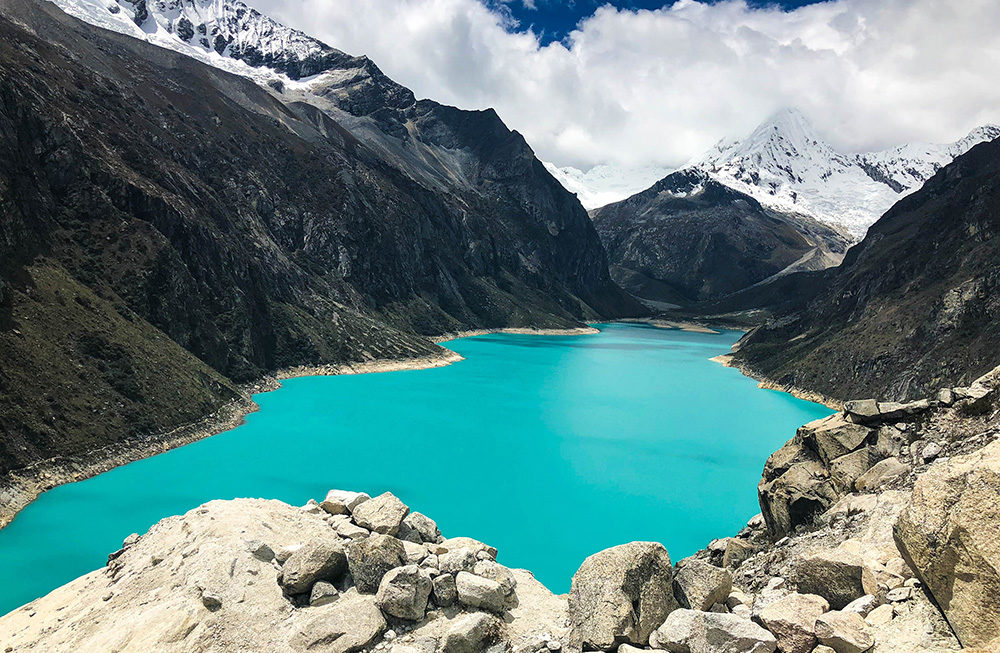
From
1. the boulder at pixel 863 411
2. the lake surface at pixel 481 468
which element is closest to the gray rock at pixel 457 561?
the boulder at pixel 863 411

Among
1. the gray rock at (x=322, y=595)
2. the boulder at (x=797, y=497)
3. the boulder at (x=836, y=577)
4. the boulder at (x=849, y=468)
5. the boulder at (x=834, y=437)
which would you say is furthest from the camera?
the boulder at (x=834, y=437)

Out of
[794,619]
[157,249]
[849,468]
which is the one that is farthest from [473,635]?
[157,249]

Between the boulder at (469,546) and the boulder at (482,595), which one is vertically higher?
the boulder at (469,546)

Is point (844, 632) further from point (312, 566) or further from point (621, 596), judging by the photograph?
point (312, 566)

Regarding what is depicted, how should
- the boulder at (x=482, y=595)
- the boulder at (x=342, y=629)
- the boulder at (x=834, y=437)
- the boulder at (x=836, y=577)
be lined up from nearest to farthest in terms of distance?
1. the boulder at (x=836, y=577)
2. the boulder at (x=342, y=629)
3. the boulder at (x=482, y=595)
4. the boulder at (x=834, y=437)

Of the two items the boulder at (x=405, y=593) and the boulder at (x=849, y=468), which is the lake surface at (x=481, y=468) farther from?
the boulder at (x=405, y=593)

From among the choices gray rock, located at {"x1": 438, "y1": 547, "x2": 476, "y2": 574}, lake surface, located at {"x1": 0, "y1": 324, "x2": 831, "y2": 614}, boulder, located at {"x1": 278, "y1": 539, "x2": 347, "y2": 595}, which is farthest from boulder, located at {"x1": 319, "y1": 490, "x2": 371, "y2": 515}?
lake surface, located at {"x1": 0, "y1": 324, "x2": 831, "y2": 614}

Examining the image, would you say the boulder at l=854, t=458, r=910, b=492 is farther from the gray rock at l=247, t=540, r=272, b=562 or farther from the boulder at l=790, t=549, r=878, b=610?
the gray rock at l=247, t=540, r=272, b=562
